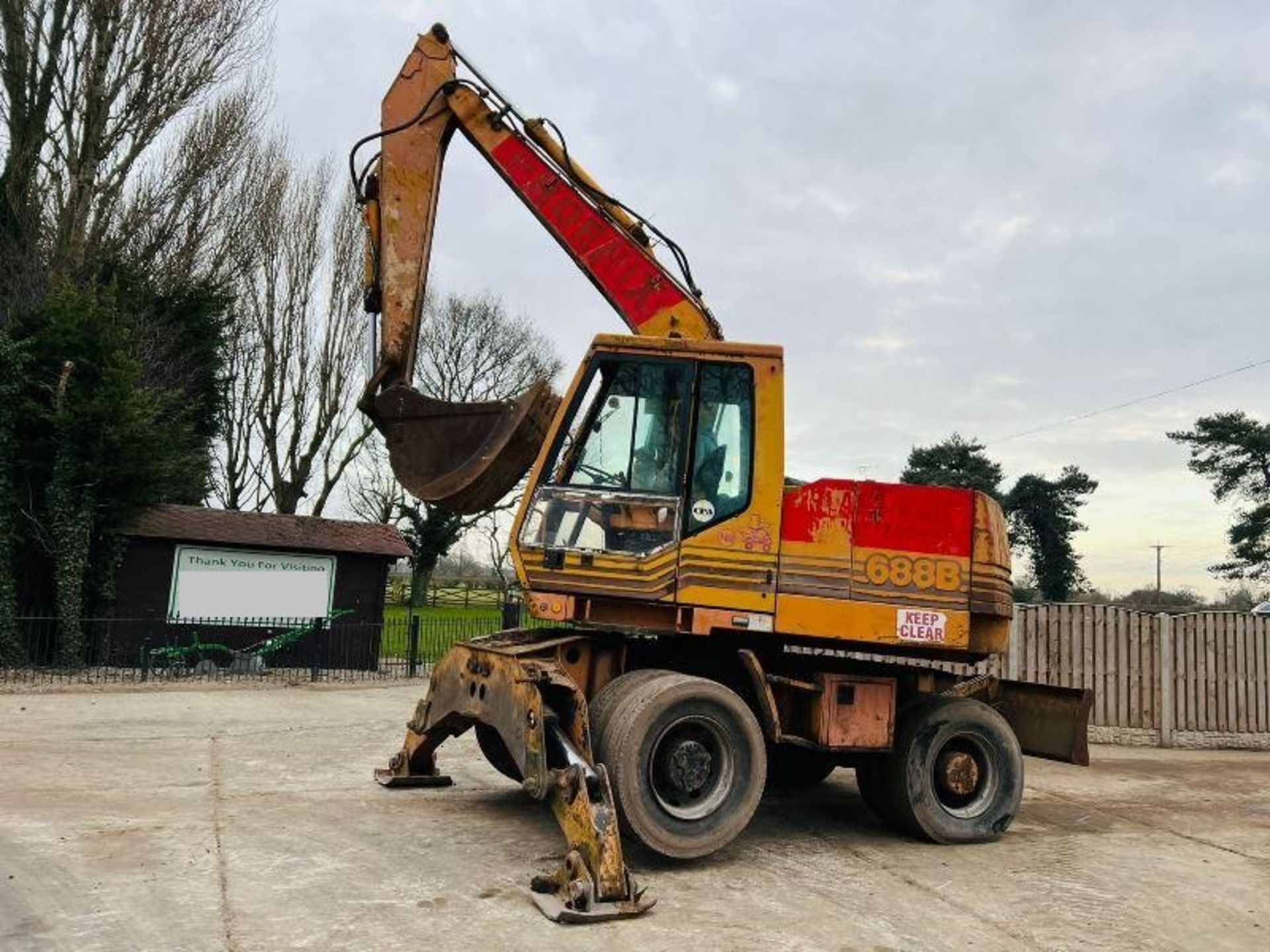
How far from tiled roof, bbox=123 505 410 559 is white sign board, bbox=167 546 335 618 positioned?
0.22 meters

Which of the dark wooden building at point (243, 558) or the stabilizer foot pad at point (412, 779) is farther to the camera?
the dark wooden building at point (243, 558)

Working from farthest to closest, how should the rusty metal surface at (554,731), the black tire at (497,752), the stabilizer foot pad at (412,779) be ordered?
the stabilizer foot pad at (412,779)
the black tire at (497,752)
the rusty metal surface at (554,731)

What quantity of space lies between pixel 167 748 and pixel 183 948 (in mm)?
5531

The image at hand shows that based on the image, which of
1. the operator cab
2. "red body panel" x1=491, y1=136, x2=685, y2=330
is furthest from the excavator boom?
the operator cab

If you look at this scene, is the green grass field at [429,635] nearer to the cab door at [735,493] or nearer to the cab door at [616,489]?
the cab door at [616,489]

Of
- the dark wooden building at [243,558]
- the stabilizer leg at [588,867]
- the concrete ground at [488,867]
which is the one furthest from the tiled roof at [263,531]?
the stabilizer leg at [588,867]

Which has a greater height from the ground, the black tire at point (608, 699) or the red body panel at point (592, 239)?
the red body panel at point (592, 239)

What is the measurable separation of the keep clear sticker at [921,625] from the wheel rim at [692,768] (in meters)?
1.40

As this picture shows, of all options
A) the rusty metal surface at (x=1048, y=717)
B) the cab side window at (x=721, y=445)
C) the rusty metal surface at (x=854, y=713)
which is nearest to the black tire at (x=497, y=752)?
the rusty metal surface at (x=854, y=713)

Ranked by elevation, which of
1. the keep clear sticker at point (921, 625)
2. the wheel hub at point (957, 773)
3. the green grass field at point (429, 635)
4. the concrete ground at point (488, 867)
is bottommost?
the concrete ground at point (488, 867)

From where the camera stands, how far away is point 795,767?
852cm

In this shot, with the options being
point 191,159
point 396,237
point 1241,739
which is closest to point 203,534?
point 191,159

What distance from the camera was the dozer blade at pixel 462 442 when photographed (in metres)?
6.74

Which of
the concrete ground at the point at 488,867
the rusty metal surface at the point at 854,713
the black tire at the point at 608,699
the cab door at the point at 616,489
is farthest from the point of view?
the rusty metal surface at the point at 854,713
